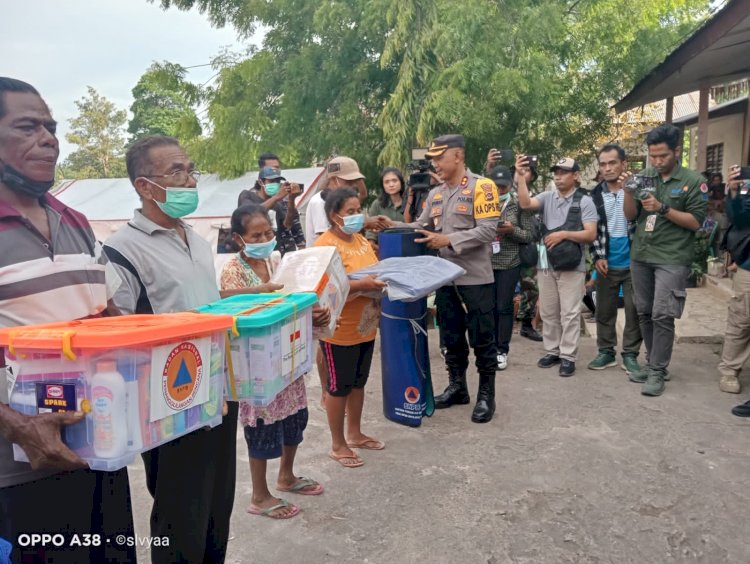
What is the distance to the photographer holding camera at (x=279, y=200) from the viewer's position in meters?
5.60

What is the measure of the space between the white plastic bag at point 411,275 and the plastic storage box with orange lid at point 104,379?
1786mm

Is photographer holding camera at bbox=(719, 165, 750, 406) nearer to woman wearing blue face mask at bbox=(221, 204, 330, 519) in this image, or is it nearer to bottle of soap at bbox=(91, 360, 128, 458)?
woman wearing blue face mask at bbox=(221, 204, 330, 519)

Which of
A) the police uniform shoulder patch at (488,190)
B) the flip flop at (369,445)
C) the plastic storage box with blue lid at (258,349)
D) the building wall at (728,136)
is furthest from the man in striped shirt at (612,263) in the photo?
the building wall at (728,136)

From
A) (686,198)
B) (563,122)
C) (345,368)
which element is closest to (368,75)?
(563,122)

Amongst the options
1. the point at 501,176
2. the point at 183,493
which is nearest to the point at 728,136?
the point at 501,176

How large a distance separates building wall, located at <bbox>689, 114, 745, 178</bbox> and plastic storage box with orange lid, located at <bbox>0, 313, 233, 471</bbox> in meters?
11.5

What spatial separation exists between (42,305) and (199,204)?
7.56m

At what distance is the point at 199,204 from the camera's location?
29.0 ft

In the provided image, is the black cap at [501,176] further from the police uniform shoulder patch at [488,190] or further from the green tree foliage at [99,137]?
the green tree foliage at [99,137]

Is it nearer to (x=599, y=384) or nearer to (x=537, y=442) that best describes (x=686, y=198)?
(x=599, y=384)

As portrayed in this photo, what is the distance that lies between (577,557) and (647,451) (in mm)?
1250

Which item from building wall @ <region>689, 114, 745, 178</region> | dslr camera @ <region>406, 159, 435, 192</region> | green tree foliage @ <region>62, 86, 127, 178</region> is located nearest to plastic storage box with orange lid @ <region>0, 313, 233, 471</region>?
dslr camera @ <region>406, 159, 435, 192</region>

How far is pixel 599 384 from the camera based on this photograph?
4.75m

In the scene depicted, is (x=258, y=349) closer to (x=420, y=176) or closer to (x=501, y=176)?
(x=420, y=176)
